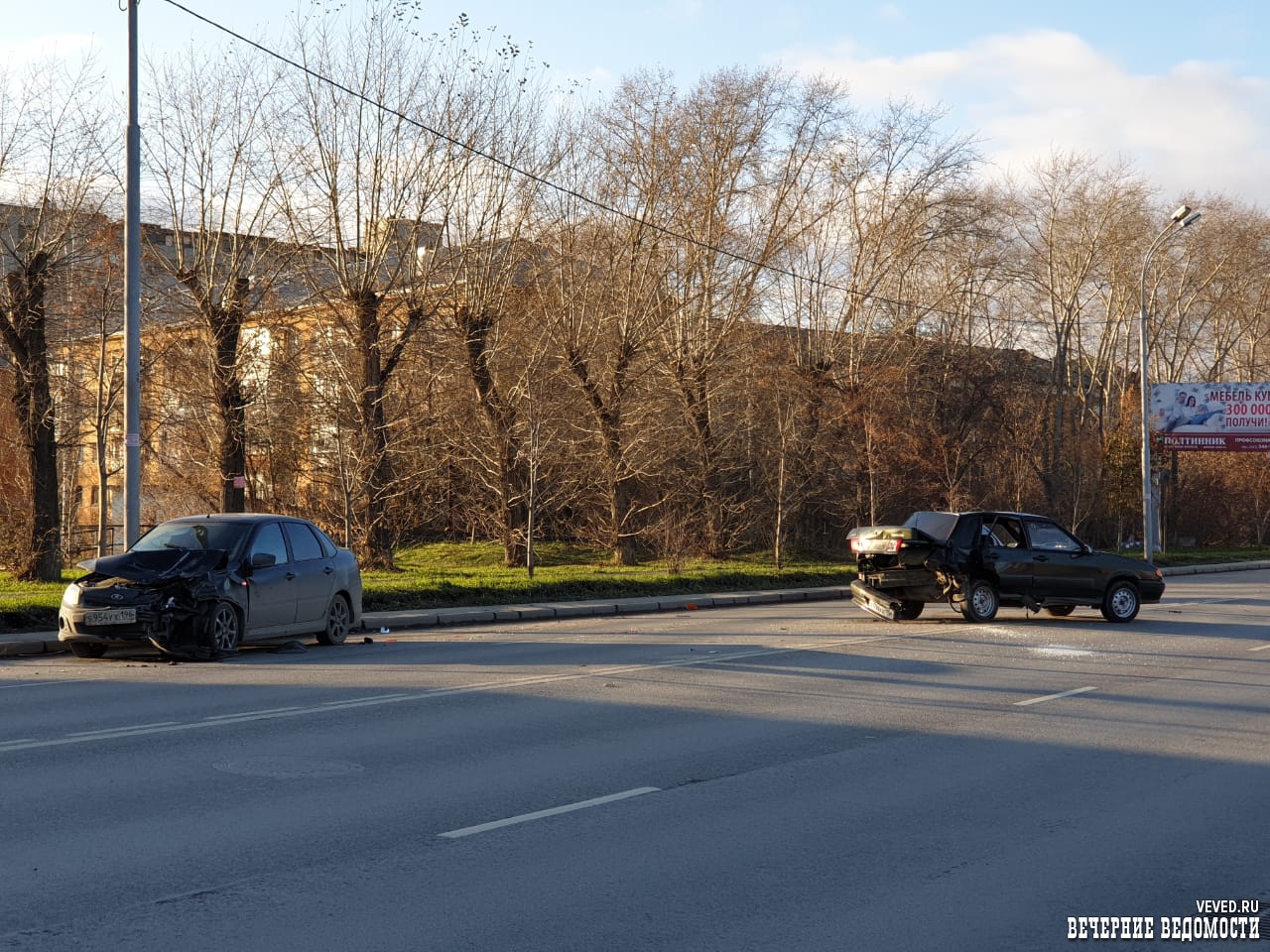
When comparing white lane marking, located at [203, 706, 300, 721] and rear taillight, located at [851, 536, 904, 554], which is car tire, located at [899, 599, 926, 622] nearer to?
rear taillight, located at [851, 536, 904, 554]

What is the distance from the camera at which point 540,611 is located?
73.7 ft

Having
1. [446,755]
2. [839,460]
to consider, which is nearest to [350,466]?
[839,460]

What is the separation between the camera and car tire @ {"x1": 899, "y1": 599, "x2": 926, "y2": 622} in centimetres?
2153

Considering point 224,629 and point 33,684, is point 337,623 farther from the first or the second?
point 33,684

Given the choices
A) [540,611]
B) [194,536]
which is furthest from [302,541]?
[540,611]

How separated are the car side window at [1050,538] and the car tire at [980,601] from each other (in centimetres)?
114

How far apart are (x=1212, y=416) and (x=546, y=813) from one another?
47644 millimetres

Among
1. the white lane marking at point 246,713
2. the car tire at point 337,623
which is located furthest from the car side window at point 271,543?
the white lane marking at point 246,713

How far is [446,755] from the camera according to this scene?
929 centimetres

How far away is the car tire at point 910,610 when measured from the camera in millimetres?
21531

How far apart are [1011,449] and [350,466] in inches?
972

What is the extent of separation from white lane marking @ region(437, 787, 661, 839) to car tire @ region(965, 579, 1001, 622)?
1342 centimetres

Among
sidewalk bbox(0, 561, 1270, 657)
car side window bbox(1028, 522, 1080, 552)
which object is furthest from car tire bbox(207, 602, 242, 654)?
car side window bbox(1028, 522, 1080, 552)

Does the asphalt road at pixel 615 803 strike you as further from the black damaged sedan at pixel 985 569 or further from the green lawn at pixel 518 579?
the green lawn at pixel 518 579
